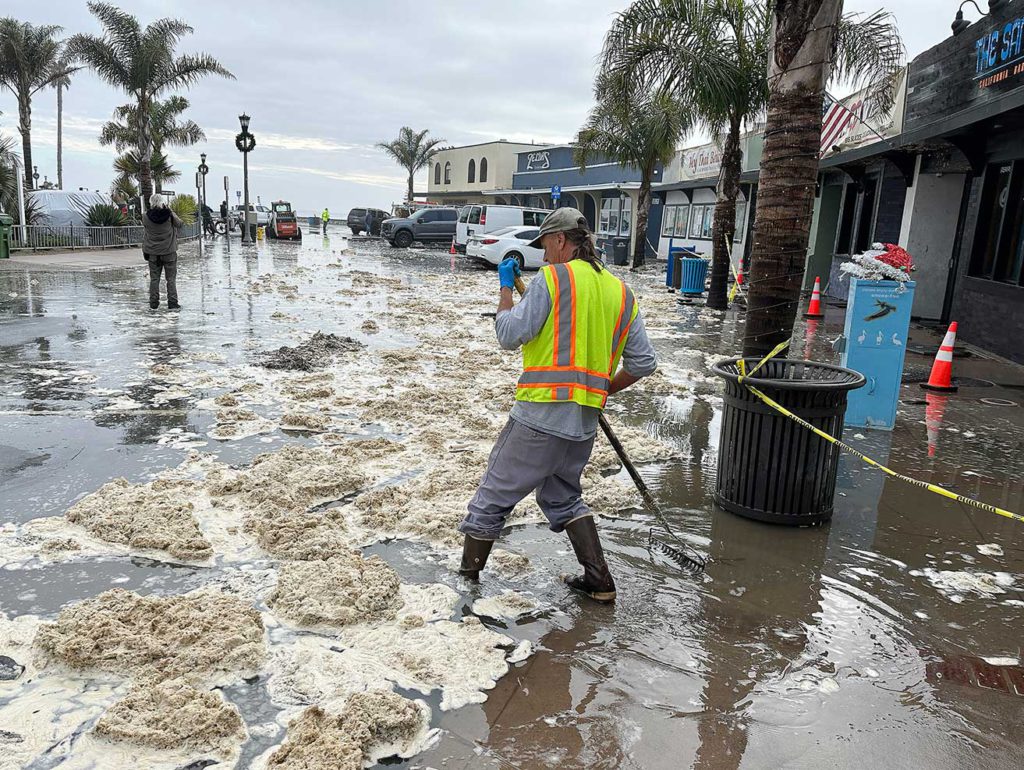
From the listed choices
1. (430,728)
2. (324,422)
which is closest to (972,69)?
(324,422)

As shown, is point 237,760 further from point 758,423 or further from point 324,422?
point 324,422

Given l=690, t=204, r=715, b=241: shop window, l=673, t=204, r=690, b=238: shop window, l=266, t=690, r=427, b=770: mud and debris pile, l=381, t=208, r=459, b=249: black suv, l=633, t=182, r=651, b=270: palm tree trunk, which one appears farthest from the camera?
l=381, t=208, r=459, b=249: black suv

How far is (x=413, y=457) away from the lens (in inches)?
230

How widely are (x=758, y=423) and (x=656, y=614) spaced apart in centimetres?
155

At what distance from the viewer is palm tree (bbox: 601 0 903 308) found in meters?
13.5

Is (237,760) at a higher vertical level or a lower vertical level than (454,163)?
Result: lower

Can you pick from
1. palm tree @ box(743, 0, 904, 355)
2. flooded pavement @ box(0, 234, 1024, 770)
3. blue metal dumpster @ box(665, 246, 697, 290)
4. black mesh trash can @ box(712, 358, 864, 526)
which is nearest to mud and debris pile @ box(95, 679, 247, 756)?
flooded pavement @ box(0, 234, 1024, 770)

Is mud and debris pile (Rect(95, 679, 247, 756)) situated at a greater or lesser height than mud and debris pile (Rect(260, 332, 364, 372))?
lesser

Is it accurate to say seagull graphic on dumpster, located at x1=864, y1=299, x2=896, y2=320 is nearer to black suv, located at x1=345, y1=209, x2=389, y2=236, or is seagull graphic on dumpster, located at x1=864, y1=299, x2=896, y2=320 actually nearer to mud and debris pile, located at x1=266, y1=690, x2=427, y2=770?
mud and debris pile, located at x1=266, y1=690, x2=427, y2=770

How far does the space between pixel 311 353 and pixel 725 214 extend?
9.90m

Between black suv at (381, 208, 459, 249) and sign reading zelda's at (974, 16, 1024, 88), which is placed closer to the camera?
sign reading zelda's at (974, 16, 1024, 88)

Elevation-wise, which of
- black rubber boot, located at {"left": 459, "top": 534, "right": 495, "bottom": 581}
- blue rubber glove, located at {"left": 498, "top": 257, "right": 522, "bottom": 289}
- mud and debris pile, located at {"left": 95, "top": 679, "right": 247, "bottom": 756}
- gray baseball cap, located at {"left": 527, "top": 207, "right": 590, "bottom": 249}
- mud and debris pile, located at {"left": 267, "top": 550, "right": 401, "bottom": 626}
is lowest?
mud and debris pile, located at {"left": 95, "top": 679, "right": 247, "bottom": 756}

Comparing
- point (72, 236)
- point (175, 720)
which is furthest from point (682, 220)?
point (175, 720)

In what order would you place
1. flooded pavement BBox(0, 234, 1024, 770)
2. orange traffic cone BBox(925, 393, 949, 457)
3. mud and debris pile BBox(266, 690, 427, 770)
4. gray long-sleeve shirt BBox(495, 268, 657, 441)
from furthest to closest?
orange traffic cone BBox(925, 393, 949, 457) < gray long-sleeve shirt BBox(495, 268, 657, 441) < flooded pavement BBox(0, 234, 1024, 770) < mud and debris pile BBox(266, 690, 427, 770)
